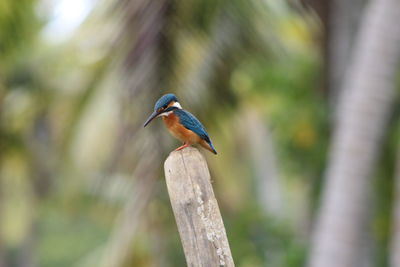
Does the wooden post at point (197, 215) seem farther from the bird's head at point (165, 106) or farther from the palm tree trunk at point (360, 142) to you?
the palm tree trunk at point (360, 142)

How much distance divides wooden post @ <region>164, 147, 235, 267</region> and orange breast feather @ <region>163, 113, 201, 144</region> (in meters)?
0.87

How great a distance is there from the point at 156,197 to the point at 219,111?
217 centimetres

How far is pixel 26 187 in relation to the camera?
3022 centimetres

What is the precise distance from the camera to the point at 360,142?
30.3 feet

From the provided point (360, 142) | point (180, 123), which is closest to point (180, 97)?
point (360, 142)

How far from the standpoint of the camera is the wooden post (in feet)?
15.4

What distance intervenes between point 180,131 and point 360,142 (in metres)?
3.83

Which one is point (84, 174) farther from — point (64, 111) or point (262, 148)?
point (262, 148)

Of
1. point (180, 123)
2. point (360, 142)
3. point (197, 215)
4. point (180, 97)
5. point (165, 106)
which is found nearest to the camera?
point (197, 215)

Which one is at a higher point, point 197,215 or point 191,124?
point 191,124

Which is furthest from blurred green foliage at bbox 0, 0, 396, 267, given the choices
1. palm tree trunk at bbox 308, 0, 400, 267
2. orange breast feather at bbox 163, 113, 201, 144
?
orange breast feather at bbox 163, 113, 201, 144

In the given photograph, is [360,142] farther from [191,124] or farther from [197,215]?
[197,215]

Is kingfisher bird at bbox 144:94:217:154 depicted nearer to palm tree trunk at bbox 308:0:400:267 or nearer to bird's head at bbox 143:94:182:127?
bird's head at bbox 143:94:182:127

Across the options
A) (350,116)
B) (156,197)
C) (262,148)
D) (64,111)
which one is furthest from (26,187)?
(350,116)
